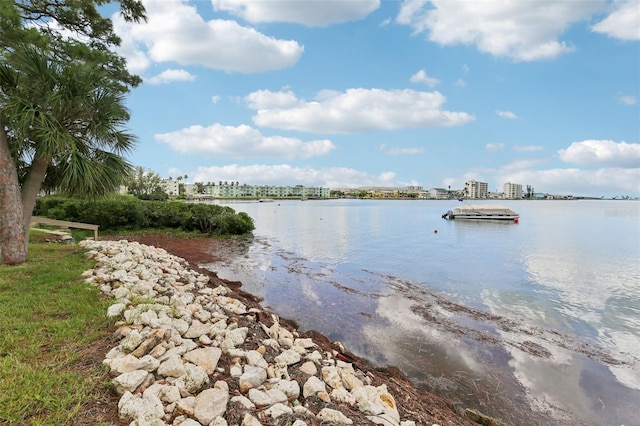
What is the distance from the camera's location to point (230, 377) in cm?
318

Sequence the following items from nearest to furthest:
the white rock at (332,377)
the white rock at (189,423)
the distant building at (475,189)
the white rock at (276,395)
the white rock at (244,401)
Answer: the white rock at (189,423)
the white rock at (244,401)
the white rock at (276,395)
the white rock at (332,377)
the distant building at (475,189)

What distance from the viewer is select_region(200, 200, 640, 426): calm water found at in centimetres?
511

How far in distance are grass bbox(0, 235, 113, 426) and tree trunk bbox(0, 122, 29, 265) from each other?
956 mm

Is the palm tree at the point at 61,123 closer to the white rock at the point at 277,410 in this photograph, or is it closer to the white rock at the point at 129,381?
the white rock at the point at 129,381

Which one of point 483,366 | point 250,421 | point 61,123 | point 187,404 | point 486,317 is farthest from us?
point 486,317

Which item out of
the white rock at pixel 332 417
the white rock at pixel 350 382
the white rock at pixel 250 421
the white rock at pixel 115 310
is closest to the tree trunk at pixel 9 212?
the white rock at pixel 115 310

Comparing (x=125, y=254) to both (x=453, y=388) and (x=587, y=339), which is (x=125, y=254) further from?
(x=587, y=339)

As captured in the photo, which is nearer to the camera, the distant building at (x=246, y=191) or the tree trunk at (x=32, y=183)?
the tree trunk at (x=32, y=183)

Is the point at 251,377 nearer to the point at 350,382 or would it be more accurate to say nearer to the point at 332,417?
the point at 332,417

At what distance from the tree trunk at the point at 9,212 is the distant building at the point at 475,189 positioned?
642 ft

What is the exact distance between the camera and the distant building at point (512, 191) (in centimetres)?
18062

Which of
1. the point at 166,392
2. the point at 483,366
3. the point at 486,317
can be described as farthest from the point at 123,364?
the point at 486,317

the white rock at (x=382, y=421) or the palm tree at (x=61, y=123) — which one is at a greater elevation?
the palm tree at (x=61, y=123)

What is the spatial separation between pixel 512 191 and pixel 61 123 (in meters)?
210
